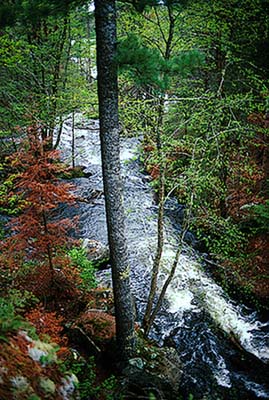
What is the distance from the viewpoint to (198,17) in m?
6.60

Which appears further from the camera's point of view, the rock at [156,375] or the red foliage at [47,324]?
the red foliage at [47,324]

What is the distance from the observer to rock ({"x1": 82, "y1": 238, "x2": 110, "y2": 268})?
31.8 ft

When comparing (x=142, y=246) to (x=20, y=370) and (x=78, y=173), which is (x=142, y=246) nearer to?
(x=78, y=173)

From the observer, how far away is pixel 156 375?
560 cm

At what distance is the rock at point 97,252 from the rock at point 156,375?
3.54 meters

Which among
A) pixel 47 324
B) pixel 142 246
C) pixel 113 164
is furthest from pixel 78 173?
pixel 113 164

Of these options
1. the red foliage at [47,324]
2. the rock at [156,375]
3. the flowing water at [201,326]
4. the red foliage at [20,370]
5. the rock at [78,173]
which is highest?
the red foliage at [20,370]

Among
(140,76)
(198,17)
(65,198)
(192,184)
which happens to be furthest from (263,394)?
(198,17)

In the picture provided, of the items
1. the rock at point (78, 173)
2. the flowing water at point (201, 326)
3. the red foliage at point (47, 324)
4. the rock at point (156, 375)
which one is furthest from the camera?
the rock at point (78, 173)

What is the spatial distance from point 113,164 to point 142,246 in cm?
566

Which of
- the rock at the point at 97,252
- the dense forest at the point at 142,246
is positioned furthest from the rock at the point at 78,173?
the rock at the point at 97,252

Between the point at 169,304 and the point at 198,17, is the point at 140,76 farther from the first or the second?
the point at 169,304

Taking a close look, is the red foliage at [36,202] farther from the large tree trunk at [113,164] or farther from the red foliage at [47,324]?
the large tree trunk at [113,164]

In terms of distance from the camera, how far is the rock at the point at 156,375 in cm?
471
